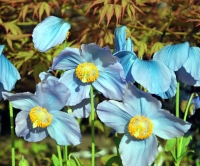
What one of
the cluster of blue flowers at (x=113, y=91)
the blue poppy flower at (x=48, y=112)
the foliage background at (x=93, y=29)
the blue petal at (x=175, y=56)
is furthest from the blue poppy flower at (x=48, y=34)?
the foliage background at (x=93, y=29)

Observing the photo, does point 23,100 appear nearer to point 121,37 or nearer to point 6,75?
point 6,75

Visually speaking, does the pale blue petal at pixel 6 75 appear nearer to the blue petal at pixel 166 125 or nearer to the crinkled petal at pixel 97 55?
the crinkled petal at pixel 97 55

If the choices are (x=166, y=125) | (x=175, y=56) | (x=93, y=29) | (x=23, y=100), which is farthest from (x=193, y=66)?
(x=93, y=29)

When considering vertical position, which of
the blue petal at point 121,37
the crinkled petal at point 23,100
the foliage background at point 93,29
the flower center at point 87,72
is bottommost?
the foliage background at point 93,29

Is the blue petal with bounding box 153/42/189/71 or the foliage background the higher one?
the blue petal with bounding box 153/42/189/71

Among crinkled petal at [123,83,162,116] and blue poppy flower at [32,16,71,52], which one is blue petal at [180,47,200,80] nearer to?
crinkled petal at [123,83,162,116]

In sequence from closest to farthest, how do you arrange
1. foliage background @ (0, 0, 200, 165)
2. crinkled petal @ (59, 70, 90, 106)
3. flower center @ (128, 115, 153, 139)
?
1. flower center @ (128, 115, 153, 139)
2. crinkled petal @ (59, 70, 90, 106)
3. foliage background @ (0, 0, 200, 165)

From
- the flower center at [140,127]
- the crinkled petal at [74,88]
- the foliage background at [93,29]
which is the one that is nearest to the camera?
the flower center at [140,127]

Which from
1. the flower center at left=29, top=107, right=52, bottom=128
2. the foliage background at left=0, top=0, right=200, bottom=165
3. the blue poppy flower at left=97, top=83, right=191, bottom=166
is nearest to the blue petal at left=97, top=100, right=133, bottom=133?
the blue poppy flower at left=97, top=83, right=191, bottom=166
